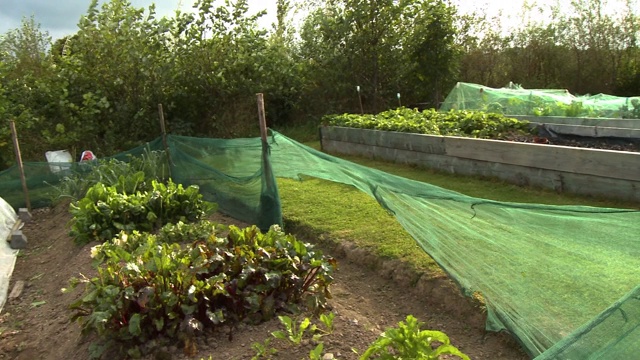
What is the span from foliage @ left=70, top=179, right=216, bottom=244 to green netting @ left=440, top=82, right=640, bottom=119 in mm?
7192

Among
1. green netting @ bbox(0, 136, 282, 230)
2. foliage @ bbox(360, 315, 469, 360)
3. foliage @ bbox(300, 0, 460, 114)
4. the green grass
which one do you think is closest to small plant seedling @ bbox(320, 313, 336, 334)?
foliage @ bbox(360, 315, 469, 360)

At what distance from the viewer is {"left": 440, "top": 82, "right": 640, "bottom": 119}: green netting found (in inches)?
373

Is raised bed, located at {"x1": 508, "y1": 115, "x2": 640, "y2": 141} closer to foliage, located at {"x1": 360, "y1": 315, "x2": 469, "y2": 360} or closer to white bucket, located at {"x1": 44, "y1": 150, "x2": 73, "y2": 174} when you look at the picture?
foliage, located at {"x1": 360, "y1": 315, "x2": 469, "y2": 360}

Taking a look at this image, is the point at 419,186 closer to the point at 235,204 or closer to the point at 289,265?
the point at 289,265

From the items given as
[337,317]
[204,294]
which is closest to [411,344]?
[337,317]

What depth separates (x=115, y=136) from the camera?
35.3 ft

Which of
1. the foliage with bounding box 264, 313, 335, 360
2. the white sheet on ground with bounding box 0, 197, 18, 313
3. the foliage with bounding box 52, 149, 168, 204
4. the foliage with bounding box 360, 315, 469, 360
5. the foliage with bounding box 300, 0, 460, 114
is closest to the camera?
the foliage with bounding box 360, 315, 469, 360

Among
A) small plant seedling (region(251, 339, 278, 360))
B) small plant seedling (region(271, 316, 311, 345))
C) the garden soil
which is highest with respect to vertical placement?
small plant seedling (region(271, 316, 311, 345))

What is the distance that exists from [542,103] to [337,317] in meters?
8.55

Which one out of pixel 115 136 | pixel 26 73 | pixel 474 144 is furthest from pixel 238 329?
pixel 26 73

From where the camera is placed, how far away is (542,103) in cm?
1035

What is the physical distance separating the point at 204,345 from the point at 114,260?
1037 mm

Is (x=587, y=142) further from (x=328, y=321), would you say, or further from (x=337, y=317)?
(x=328, y=321)

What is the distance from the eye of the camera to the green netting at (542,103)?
373 inches
